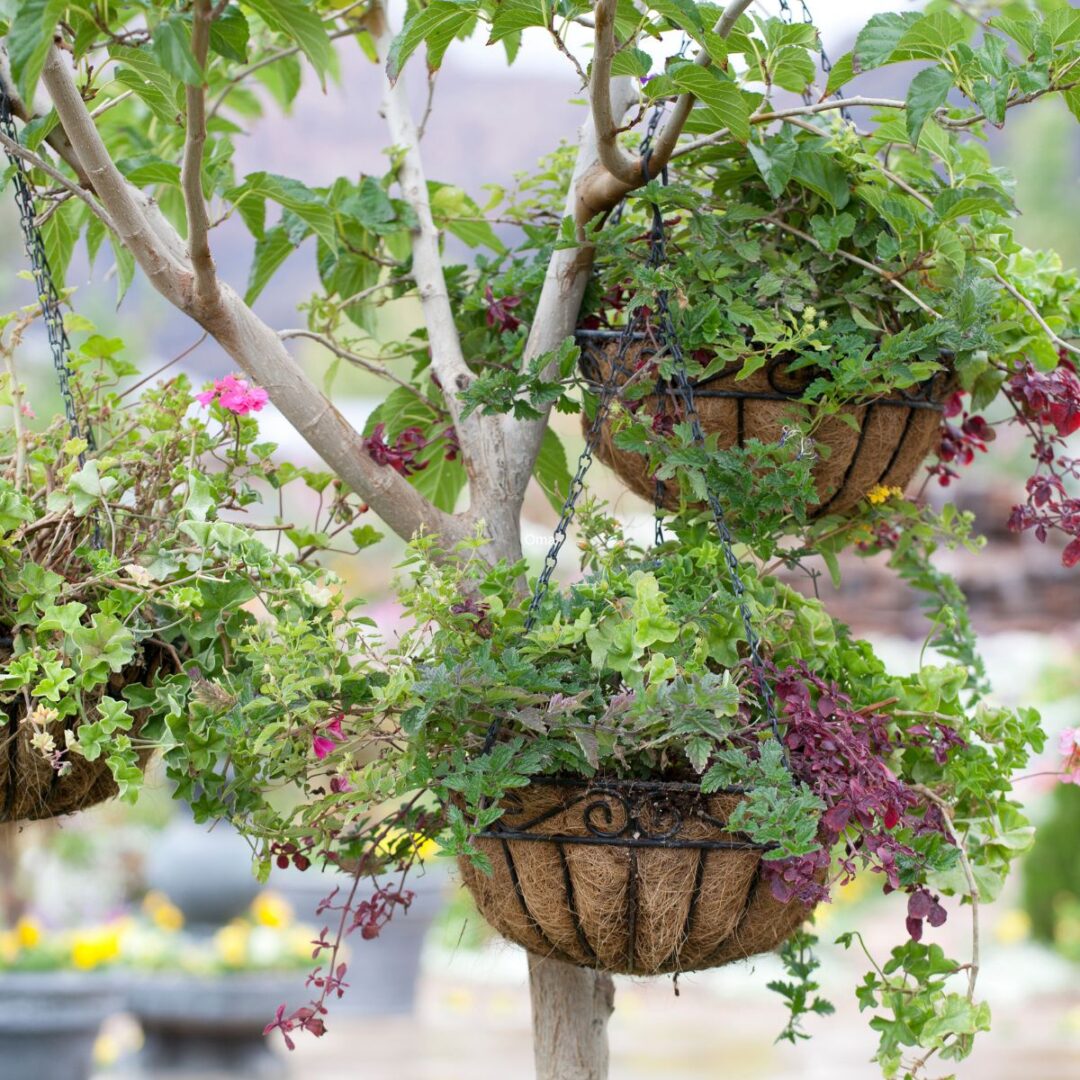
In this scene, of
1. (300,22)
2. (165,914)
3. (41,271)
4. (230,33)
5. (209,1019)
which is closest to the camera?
(300,22)

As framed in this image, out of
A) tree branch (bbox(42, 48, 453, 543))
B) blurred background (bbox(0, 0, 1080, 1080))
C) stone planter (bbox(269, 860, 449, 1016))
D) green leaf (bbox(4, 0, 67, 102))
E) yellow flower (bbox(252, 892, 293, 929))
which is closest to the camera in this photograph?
green leaf (bbox(4, 0, 67, 102))

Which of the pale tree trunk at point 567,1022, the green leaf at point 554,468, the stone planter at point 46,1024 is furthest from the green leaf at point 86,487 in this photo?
the stone planter at point 46,1024

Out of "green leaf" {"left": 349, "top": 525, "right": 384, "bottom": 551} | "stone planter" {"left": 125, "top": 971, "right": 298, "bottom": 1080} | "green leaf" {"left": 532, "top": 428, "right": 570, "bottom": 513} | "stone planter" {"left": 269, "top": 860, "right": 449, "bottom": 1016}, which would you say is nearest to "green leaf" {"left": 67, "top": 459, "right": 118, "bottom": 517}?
"green leaf" {"left": 349, "top": 525, "right": 384, "bottom": 551}

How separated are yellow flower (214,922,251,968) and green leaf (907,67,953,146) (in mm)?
3615

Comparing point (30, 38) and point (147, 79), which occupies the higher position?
point (147, 79)

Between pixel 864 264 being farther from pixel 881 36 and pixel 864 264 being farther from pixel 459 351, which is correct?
pixel 459 351

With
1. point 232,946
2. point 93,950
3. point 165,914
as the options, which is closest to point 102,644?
point 93,950

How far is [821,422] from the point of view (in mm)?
1186

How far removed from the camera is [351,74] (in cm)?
2894

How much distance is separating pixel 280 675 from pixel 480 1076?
12.7 ft

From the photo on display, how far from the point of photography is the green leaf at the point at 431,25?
982mm

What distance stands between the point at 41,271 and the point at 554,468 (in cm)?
55

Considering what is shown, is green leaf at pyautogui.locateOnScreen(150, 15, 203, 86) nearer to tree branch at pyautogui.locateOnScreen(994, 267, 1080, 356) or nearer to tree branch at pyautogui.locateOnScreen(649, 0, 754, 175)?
tree branch at pyautogui.locateOnScreen(649, 0, 754, 175)

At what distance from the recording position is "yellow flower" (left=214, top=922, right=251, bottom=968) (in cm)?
403
